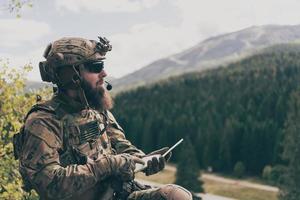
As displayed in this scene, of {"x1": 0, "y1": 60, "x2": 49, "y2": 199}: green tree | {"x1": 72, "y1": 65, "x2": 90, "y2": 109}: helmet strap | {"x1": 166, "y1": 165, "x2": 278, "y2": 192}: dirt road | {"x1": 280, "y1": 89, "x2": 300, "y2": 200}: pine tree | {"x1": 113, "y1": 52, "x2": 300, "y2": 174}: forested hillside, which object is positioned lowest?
{"x1": 166, "y1": 165, "x2": 278, "y2": 192}: dirt road

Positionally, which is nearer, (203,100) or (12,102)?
(12,102)

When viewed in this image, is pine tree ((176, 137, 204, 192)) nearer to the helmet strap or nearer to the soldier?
the soldier

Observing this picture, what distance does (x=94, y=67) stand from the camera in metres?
7.15

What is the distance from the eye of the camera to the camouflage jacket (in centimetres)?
644

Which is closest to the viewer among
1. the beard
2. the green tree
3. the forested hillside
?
the beard

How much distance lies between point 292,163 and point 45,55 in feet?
223

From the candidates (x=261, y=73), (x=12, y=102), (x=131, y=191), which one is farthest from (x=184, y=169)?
(x=261, y=73)

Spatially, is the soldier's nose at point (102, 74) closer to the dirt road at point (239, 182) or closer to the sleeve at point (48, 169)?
the sleeve at point (48, 169)

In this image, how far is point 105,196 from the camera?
275 inches

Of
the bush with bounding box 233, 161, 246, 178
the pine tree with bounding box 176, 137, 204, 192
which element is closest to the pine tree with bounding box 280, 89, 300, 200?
the pine tree with bounding box 176, 137, 204, 192

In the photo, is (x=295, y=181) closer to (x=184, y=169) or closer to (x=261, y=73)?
(x=184, y=169)

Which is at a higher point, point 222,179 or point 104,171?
point 104,171

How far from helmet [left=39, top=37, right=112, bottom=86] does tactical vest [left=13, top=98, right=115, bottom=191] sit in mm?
390

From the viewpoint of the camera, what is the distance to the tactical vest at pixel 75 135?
6.83 m
